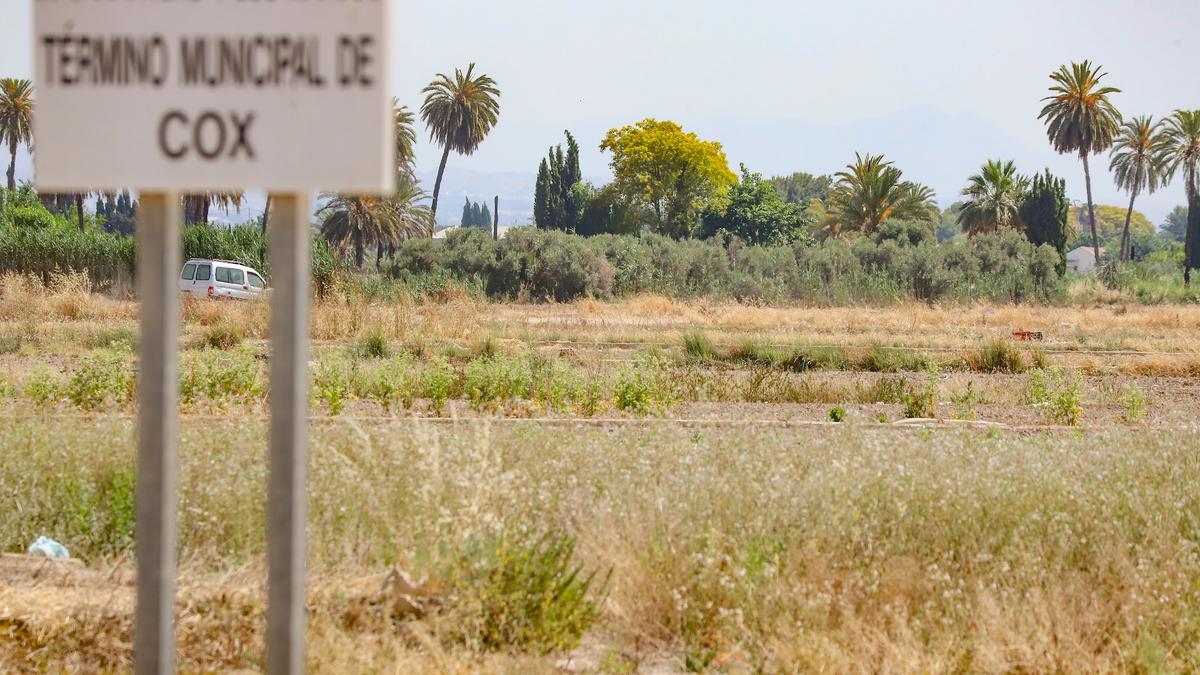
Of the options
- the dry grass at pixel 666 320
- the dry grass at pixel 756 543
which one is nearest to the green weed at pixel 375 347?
the dry grass at pixel 666 320

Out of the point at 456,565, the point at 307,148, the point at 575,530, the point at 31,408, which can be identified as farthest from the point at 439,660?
the point at 31,408

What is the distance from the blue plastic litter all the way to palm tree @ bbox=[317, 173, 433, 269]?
5385 centimetres

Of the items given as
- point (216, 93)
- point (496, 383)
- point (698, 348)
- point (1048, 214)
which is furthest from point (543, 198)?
point (216, 93)

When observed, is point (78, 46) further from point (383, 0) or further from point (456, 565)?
point (456, 565)

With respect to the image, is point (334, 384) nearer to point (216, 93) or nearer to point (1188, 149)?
point (216, 93)

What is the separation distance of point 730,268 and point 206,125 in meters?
43.9

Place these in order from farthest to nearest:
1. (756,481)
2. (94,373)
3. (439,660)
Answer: (94,373) → (756,481) → (439,660)

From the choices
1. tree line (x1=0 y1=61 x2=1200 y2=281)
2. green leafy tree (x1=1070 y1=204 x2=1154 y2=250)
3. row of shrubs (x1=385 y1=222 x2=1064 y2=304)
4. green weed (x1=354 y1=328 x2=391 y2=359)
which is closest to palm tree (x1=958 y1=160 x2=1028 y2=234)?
tree line (x1=0 y1=61 x2=1200 y2=281)

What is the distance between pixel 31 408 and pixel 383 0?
28.7 ft

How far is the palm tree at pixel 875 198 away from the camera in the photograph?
6831cm

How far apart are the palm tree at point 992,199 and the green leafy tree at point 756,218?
32.0 feet

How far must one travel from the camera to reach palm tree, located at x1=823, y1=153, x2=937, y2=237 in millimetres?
68312

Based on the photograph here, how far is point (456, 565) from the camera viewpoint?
5188mm

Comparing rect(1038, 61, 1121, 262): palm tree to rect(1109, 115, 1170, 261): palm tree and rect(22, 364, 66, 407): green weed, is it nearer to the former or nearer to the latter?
rect(1109, 115, 1170, 261): palm tree
